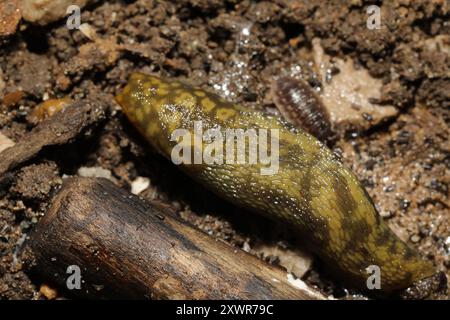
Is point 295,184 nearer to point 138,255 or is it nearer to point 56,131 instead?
point 138,255

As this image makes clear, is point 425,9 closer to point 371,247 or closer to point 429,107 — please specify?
point 429,107

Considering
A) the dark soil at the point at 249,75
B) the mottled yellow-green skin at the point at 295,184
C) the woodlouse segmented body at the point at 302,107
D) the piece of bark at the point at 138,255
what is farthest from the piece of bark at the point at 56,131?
the woodlouse segmented body at the point at 302,107

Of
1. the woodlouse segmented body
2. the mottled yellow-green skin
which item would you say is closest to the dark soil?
the woodlouse segmented body

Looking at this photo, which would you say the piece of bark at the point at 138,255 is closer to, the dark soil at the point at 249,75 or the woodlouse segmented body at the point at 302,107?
the dark soil at the point at 249,75

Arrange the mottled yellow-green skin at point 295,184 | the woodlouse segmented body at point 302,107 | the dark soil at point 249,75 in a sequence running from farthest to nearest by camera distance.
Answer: the woodlouse segmented body at point 302,107 → the dark soil at point 249,75 → the mottled yellow-green skin at point 295,184

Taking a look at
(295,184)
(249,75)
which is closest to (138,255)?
(295,184)

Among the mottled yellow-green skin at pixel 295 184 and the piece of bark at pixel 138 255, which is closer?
the piece of bark at pixel 138 255

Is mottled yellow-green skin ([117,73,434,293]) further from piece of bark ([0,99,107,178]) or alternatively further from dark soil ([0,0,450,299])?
dark soil ([0,0,450,299])
